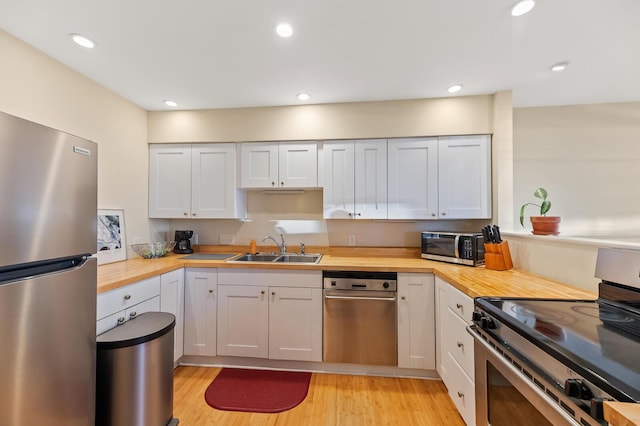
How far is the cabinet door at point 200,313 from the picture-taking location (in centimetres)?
230

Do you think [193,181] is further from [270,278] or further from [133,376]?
[133,376]

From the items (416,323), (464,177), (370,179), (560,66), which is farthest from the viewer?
(370,179)

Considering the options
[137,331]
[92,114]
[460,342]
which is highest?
[92,114]

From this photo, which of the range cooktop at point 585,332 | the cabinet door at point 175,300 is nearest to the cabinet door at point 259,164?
the cabinet door at point 175,300

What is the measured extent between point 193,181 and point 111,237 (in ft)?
2.88

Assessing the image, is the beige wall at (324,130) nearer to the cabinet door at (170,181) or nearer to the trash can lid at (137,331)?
the cabinet door at (170,181)

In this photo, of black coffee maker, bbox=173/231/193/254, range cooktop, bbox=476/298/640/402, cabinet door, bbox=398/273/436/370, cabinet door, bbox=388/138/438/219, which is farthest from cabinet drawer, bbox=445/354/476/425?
black coffee maker, bbox=173/231/193/254

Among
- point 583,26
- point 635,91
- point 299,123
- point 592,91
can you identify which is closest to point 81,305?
point 299,123

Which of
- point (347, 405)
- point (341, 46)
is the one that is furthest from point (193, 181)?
point (347, 405)

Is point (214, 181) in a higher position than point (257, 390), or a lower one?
higher

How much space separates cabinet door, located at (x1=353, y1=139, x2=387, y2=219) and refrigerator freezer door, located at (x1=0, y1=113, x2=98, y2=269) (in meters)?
2.01

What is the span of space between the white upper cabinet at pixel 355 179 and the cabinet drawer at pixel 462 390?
1.32 meters

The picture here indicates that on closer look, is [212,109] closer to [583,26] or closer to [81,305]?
[81,305]

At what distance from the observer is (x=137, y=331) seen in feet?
4.96
